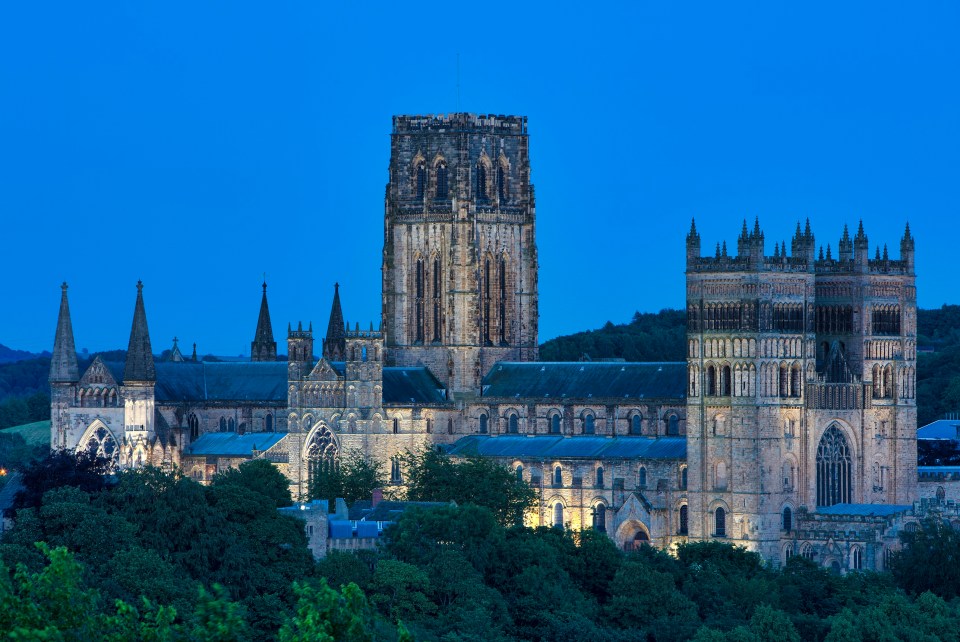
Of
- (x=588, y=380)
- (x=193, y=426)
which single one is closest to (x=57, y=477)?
(x=588, y=380)

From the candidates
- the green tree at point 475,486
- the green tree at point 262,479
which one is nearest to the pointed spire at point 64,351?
the green tree at point 262,479

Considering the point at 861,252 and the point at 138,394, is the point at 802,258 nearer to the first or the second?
the point at 861,252

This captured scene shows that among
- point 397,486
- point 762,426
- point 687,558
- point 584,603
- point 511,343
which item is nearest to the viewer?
point 584,603

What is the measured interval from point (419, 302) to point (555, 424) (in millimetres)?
13180

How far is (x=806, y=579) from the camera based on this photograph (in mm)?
122562

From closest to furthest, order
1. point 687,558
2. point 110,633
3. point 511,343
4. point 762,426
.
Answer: point 110,633 < point 687,558 < point 762,426 < point 511,343

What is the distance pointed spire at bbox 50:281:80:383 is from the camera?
527ft

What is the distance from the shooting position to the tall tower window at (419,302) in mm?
159125

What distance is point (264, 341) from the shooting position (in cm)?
17350

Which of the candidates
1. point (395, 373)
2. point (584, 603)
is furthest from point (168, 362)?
point (584, 603)

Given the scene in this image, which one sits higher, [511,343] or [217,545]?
[511,343]

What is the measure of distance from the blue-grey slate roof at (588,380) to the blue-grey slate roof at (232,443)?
39.9 feet

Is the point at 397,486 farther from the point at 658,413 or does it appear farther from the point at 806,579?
the point at 806,579

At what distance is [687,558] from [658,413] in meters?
18.5
